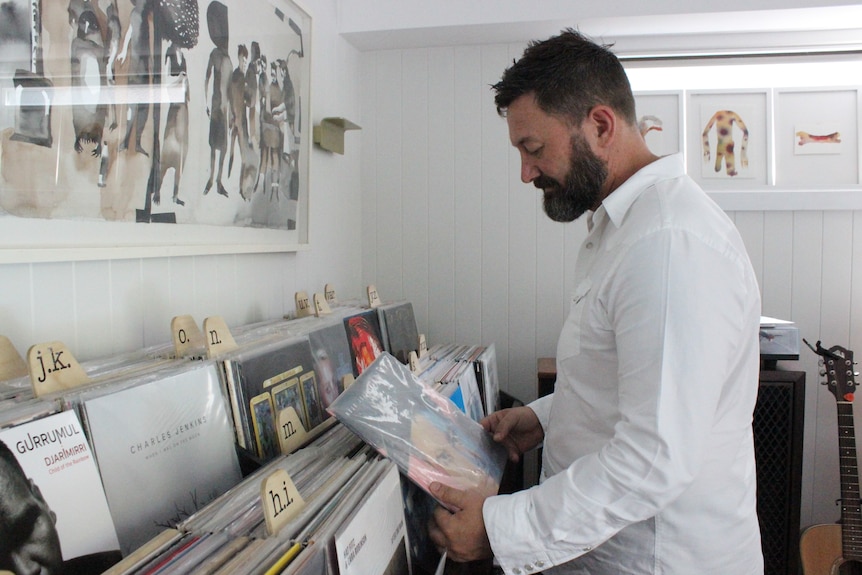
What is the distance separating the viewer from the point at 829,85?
2.37 m

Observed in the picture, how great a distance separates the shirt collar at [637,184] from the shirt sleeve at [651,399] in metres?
0.14

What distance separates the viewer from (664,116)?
7.97 ft

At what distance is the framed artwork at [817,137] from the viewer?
236 centimetres

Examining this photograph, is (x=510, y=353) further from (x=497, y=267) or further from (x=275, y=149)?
(x=275, y=149)

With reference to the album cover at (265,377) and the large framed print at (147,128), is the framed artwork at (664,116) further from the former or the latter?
the album cover at (265,377)

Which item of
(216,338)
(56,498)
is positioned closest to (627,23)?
(216,338)

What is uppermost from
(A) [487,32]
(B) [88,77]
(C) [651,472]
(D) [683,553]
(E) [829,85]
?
(A) [487,32]

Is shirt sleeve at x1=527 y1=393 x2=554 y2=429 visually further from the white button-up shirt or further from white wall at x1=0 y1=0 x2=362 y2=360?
white wall at x1=0 y1=0 x2=362 y2=360

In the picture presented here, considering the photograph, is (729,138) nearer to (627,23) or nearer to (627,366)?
(627,23)

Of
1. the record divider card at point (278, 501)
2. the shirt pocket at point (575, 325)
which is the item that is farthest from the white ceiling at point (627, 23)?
the record divider card at point (278, 501)

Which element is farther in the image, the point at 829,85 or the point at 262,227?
the point at 829,85

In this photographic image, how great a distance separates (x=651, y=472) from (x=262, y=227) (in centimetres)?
106

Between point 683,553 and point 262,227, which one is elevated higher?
point 262,227

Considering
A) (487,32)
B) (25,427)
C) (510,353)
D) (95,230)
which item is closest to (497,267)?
(510,353)
